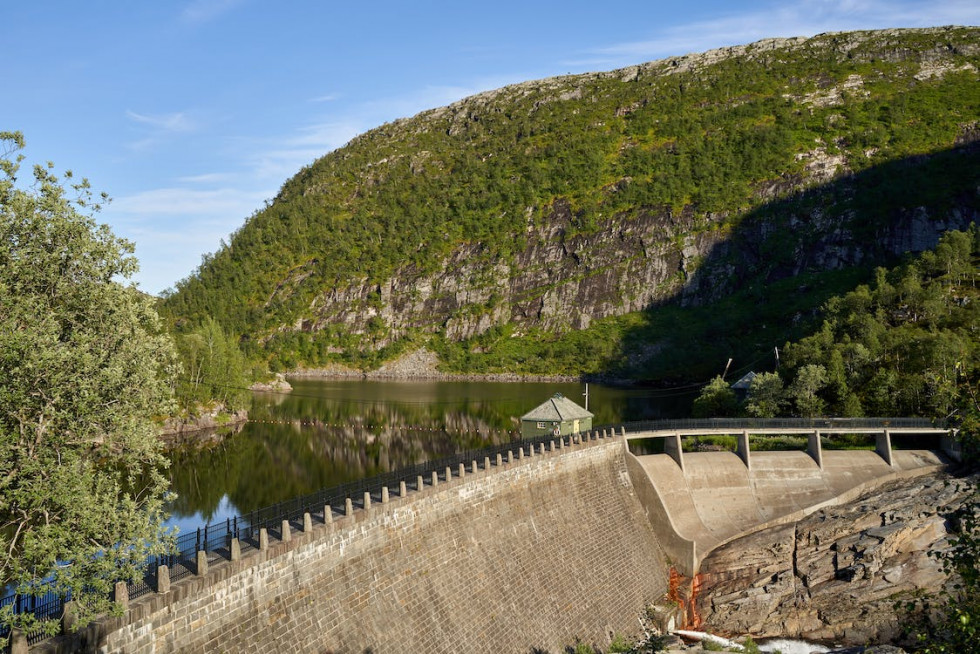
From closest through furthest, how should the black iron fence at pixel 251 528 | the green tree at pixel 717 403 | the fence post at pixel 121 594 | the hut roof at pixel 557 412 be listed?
the fence post at pixel 121 594, the black iron fence at pixel 251 528, the hut roof at pixel 557 412, the green tree at pixel 717 403

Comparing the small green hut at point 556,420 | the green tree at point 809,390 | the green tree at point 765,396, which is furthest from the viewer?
the green tree at point 765,396

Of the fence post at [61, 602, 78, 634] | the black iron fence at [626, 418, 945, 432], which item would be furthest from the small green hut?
the fence post at [61, 602, 78, 634]

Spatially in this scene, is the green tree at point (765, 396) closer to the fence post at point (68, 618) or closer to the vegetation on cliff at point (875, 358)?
the vegetation on cliff at point (875, 358)

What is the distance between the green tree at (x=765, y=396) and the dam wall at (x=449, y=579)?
101 ft

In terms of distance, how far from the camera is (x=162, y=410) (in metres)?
25.6

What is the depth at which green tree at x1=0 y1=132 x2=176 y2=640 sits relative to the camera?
856 inches

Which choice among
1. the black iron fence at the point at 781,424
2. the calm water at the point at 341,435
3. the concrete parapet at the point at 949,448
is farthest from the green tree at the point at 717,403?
the concrete parapet at the point at 949,448

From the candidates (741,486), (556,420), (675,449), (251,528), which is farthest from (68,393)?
(741,486)

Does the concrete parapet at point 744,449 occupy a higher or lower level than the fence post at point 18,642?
lower

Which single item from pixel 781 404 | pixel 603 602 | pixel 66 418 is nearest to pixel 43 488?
pixel 66 418

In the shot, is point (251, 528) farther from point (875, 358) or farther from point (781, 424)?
point (875, 358)

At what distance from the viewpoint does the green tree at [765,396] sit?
8281cm

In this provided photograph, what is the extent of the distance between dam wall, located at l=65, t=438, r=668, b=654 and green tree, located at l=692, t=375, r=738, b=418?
3698 centimetres

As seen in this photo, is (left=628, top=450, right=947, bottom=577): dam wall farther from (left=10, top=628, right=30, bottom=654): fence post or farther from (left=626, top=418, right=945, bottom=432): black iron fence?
(left=10, top=628, right=30, bottom=654): fence post
